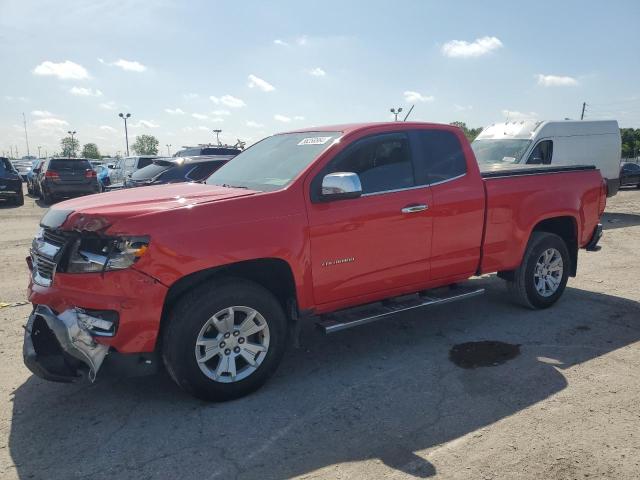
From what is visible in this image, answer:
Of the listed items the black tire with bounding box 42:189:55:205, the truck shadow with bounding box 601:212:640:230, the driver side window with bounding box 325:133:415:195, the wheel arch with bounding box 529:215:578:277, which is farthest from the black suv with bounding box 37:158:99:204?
the wheel arch with bounding box 529:215:578:277

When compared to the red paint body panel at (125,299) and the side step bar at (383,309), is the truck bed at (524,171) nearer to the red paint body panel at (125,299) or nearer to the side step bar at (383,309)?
the side step bar at (383,309)

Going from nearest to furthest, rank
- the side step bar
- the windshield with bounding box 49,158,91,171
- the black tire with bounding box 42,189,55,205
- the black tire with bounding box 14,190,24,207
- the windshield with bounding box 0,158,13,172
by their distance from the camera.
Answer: the side step bar < the windshield with bounding box 0,158,13,172 < the black tire with bounding box 14,190,24,207 < the windshield with bounding box 49,158,91,171 < the black tire with bounding box 42,189,55,205

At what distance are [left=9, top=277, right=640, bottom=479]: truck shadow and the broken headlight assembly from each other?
1055mm

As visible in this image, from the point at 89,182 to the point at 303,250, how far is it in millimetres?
17262

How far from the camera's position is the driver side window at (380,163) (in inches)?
163

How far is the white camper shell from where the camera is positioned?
12.2 m

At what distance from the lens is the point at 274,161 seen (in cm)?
448

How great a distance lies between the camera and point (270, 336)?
3.72m

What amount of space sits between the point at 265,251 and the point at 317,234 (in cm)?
45

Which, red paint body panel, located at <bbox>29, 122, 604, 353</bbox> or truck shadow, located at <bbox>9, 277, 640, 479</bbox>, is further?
red paint body panel, located at <bbox>29, 122, 604, 353</bbox>

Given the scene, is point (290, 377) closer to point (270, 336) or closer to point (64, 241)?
point (270, 336)

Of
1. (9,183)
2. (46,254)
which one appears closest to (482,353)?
(46,254)

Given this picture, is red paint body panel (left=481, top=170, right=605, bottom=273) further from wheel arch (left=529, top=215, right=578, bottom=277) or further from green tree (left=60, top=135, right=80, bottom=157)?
green tree (left=60, top=135, right=80, bottom=157)

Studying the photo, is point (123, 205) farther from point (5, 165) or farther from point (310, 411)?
point (5, 165)
